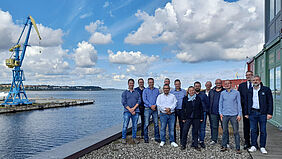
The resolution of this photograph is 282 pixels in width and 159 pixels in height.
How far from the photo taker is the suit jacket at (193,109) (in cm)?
547

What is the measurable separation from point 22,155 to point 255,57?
40.2 feet

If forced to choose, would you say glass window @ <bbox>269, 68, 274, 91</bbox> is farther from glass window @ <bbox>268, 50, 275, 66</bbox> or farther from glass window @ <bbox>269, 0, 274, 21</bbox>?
glass window @ <bbox>269, 0, 274, 21</bbox>

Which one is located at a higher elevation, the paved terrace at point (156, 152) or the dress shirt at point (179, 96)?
the dress shirt at point (179, 96)

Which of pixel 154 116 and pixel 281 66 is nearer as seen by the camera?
pixel 154 116

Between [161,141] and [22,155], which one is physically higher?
[161,141]

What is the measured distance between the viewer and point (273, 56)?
8.41 m

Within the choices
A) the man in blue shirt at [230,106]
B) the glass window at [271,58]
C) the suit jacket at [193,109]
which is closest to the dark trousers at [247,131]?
the man in blue shirt at [230,106]

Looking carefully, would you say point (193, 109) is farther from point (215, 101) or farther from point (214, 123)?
point (214, 123)

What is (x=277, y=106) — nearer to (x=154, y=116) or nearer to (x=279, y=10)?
(x=279, y=10)

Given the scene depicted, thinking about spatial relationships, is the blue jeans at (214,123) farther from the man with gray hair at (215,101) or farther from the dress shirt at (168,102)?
the dress shirt at (168,102)

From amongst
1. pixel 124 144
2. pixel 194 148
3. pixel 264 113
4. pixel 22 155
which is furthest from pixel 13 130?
pixel 264 113

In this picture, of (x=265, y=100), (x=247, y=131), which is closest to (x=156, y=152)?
(x=247, y=131)

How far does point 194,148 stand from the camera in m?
5.73

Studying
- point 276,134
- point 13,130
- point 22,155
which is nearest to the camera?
point 276,134
